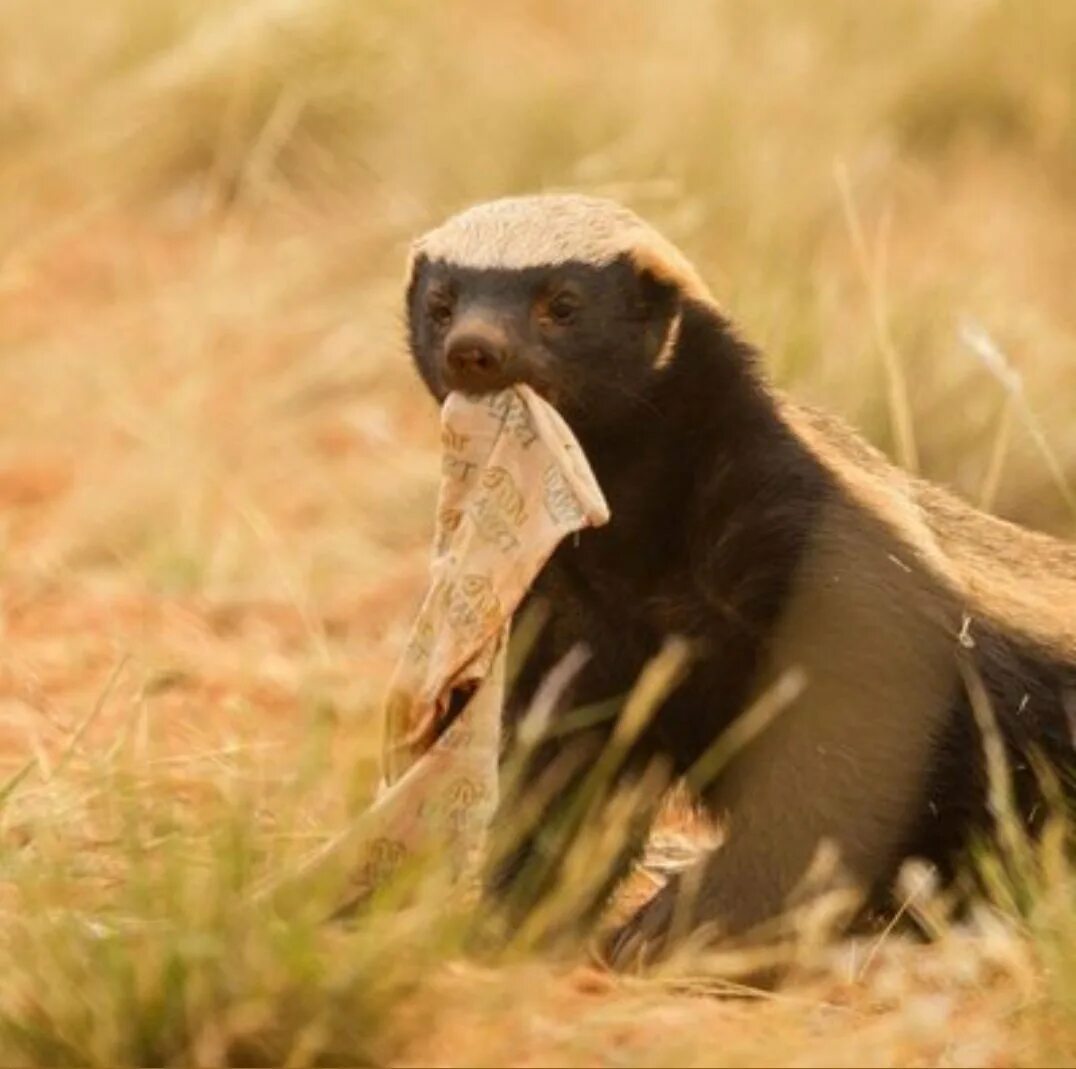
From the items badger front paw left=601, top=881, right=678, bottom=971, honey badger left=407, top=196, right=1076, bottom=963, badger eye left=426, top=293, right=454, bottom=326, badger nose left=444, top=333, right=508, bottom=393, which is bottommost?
badger front paw left=601, top=881, right=678, bottom=971

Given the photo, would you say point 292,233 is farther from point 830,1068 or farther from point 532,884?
point 830,1068

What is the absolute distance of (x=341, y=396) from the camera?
8.18 m

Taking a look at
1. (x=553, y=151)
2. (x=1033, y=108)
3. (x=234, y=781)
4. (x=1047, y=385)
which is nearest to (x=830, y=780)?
(x=234, y=781)

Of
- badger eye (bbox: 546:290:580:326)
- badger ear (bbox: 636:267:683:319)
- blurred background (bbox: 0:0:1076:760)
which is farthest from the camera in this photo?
blurred background (bbox: 0:0:1076:760)

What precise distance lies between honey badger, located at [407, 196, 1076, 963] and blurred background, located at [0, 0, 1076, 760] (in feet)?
2.10

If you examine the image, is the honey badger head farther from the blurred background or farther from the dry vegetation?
the blurred background

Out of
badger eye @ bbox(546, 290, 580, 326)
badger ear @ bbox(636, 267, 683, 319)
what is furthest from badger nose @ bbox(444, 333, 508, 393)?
badger ear @ bbox(636, 267, 683, 319)

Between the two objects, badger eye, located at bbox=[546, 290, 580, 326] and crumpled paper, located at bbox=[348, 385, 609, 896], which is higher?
badger eye, located at bbox=[546, 290, 580, 326]

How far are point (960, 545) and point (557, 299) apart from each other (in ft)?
2.73

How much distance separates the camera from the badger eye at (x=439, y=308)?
5.09 m

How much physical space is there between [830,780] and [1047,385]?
2.53 metres

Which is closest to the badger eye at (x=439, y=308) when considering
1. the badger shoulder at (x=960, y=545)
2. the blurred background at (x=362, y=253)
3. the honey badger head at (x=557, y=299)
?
the honey badger head at (x=557, y=299)

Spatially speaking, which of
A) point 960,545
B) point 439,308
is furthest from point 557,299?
point 960,545

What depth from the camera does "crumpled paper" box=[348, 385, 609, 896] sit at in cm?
472
